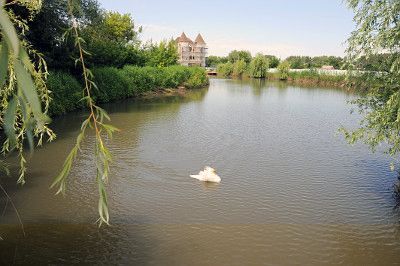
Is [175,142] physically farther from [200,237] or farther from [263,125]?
[200,237]

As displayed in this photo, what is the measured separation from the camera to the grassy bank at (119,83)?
22.7m

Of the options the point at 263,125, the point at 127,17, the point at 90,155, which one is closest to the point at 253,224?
the point at 90,155

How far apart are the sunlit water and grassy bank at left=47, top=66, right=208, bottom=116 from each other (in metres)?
2.97

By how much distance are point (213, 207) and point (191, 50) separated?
108 metres

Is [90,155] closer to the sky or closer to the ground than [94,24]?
closer to the ground

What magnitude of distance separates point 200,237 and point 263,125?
14519mm

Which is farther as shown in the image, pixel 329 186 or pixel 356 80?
pixel 329 186

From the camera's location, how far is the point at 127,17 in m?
53.7

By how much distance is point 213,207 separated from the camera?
10031 millimetres

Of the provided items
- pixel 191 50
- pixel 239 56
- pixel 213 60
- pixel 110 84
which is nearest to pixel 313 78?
pixel 110 84

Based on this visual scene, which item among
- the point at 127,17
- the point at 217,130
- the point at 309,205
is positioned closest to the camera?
the point at 309,205

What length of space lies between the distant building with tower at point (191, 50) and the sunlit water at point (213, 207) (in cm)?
9437

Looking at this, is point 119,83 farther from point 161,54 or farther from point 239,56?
point 239,56

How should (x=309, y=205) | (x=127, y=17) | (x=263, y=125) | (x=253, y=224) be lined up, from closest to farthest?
1. (x=253, y=224)
2. (x=309, y=205)
3. (x=263, y=125)
4. (x=127, y=17)
